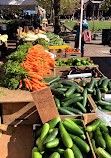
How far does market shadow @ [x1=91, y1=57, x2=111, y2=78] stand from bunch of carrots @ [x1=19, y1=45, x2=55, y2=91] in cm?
254

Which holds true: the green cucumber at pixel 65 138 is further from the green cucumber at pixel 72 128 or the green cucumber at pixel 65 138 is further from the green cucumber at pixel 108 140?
the green cucumber at pixel 108 140

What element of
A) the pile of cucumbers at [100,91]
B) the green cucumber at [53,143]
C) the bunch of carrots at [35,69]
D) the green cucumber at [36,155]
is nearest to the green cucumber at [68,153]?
the green cucumber at [53,143]

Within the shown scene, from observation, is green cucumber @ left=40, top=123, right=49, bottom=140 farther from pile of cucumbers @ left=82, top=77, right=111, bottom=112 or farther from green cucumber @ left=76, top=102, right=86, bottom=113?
pile of cucumbers @ left=82, top=77, right=111, bottom=112

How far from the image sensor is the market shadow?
262 inches

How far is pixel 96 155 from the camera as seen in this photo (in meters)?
2.06

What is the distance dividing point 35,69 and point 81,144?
87.9 inches

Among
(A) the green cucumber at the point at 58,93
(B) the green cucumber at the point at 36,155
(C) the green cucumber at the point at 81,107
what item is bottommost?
(B) the green cucumber at the point at 36,155

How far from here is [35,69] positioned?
13.0 feet

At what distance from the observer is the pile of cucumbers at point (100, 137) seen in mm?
2012

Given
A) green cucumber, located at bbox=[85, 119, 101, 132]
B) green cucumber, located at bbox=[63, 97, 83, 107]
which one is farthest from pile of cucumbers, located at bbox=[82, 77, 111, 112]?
green cucumber, located at bbox=[85, 119, 101, 132]

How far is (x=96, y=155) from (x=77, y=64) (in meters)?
3.34

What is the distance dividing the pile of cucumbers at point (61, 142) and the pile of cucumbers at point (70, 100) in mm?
441

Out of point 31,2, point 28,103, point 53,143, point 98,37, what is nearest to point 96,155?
point 53,143

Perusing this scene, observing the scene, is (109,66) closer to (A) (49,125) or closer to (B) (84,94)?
(B) (84,94)
